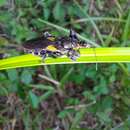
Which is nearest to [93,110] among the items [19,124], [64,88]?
[64,88]

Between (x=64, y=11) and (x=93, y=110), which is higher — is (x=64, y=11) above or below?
above

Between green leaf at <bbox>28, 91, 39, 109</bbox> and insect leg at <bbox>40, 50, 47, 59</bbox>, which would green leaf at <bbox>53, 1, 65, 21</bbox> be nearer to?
green leaf at <bbox>28, 91, 39, 109</bbox>

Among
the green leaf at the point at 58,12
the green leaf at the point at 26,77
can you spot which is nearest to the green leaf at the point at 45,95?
the green leaf at the point at 26,77

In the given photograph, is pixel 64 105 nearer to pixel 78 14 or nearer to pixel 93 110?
pixel 93 110

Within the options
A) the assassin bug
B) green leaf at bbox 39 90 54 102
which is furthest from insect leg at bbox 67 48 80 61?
green leaf at bbox 39 90 54 102

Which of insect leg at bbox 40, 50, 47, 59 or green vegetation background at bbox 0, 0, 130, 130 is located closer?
insect leg at bbox 40, 50, 47, 59

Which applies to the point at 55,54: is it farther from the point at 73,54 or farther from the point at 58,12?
the point at 58,12

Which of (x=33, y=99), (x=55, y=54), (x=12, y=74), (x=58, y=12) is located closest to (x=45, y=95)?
(x=33, y=99)

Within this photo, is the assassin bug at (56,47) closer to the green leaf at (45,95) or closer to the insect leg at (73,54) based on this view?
the insect leg at (73,54)
